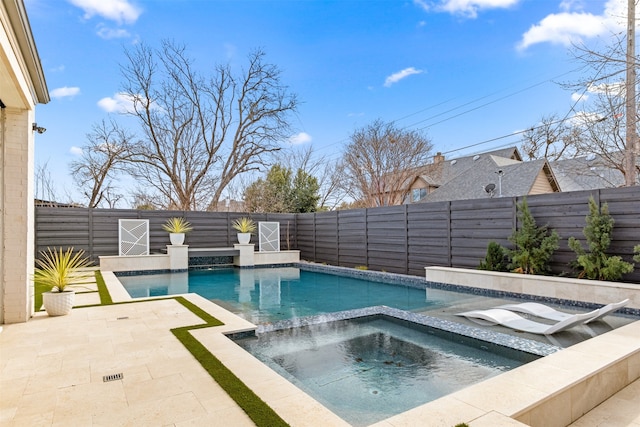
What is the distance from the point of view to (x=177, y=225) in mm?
12398

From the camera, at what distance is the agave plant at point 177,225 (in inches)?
488

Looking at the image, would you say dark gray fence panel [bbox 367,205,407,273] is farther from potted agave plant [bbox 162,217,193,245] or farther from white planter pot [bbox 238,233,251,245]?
potted agave plant [bbox 162,217,193,245]

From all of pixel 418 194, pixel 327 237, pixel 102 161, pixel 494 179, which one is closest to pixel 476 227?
pixel 327 237

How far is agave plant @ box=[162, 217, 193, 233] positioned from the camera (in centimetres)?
1240

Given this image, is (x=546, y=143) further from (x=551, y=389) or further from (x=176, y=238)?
(x=551, y=389)

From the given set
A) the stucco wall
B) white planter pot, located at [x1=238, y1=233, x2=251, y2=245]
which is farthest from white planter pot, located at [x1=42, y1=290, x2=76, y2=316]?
white planter pot, located at [x1=238, y1=233, x2=251, y2=245]

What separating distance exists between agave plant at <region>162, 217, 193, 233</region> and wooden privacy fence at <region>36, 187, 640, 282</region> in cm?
18

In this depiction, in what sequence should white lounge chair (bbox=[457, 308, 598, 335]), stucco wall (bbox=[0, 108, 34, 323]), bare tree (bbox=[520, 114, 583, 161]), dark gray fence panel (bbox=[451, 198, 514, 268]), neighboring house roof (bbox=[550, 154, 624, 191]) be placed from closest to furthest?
white lounge chair (bbox=[457, 308, 598, 335]) < stucco wall (bbox=[0, 108, 34, 323]) < dark gray fence panel (bbox=[451, 198, 514, 268]) < neighboring house roof (bbox=[550, 154, 624, 191]) < bare tree (bbox=[520, 114, 583, 161])

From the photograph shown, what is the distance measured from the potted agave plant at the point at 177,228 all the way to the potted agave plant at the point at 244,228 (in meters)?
1.69

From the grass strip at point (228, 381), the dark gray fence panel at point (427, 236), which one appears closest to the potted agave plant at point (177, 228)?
the dark gray fence panel at point (427, 236)

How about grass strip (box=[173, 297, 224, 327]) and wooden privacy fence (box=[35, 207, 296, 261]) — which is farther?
wooden privacy fence (box=[35, 207, 296, 261])

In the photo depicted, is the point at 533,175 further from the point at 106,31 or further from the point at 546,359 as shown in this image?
the point at 106,31

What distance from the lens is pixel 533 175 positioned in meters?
16.3

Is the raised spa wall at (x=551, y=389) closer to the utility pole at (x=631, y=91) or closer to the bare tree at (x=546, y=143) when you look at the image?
the utility pole at (x=631, y=91)
